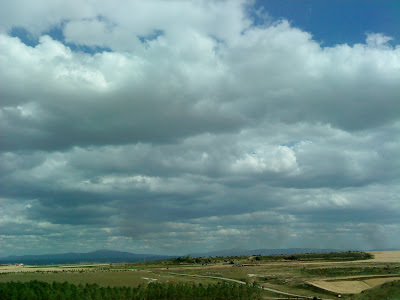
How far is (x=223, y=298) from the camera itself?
81.6 metres

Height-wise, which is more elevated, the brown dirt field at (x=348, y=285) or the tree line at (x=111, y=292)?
the tree line at (x=111, y=292)

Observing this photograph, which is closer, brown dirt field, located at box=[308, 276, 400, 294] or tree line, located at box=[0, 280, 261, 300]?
tree line, located at box=[0, 280, 261, 300]

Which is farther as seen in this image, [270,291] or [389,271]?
[389,271]

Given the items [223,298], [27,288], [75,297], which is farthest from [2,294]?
[223,298]

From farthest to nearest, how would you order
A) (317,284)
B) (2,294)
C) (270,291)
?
(317,284), (270,291), (2,294)

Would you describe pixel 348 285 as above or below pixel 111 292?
below

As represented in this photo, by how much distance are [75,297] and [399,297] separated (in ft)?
216

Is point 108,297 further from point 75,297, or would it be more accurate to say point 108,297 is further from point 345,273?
point 345,273

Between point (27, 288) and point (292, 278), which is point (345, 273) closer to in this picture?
point (292, 278)

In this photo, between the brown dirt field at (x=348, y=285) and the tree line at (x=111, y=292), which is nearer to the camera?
the tree line at (x=111, y=292)

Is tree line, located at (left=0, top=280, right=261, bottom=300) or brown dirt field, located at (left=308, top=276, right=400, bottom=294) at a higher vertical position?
tree line, located at (left=0, top=280, right=261, bottom=300)

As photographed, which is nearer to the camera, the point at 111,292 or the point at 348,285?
the point at 111,292

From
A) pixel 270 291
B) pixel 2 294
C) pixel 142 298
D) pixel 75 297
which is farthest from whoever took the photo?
pixel 270 291

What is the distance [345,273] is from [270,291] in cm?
4516
